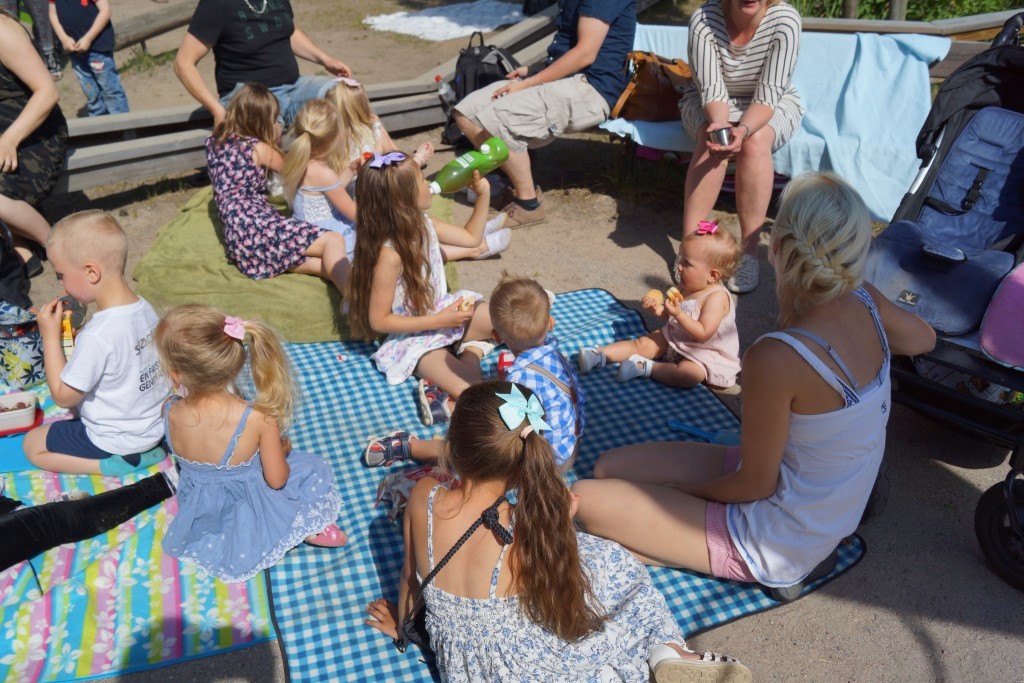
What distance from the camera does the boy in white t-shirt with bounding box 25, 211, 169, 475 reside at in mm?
3037

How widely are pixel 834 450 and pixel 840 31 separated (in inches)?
179

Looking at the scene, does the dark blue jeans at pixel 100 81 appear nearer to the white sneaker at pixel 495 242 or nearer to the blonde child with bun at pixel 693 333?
the white sneaker at pixel 495 242

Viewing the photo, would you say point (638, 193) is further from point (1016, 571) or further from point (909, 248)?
point (1016, 571)

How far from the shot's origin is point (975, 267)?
3262 mm

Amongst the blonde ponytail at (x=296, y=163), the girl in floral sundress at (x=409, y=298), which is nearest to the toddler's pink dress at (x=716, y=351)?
the girl in floral sundress at (x=409, y=298)

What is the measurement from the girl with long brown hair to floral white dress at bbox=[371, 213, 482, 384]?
1.51 metres

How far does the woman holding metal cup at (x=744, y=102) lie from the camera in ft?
14.8

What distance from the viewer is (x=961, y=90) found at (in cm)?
392

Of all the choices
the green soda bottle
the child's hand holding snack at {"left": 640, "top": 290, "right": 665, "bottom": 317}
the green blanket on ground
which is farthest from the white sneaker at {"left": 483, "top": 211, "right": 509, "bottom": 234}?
the child's hand holding snack at {"left": 640, "top": 290, "right": 665, "bottom": 317}

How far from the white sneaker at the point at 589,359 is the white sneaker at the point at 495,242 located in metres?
1.27

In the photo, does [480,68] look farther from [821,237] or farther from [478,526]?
[478,526]

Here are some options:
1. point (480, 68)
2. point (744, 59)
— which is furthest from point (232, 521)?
point (480, 68)

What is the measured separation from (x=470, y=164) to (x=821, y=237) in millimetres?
2919

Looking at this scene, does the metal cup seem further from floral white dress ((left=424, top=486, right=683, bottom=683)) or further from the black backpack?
floral white dress ((left=424, top=486, right=683, bottom=683))
